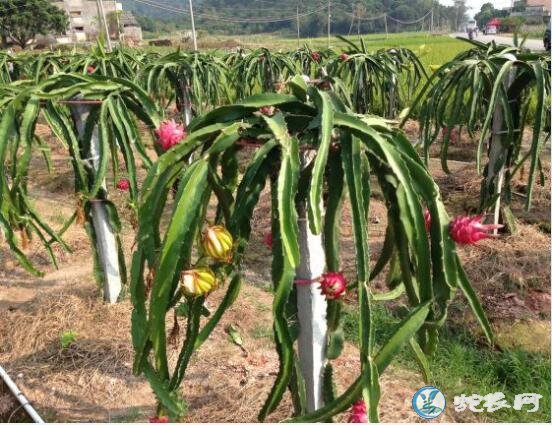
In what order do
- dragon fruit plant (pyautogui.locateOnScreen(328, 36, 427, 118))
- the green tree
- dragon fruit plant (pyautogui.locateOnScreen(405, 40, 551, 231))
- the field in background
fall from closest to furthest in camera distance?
dragon fruit plant (pyautogui.locateOnScreen(405, 40, 551, 231))
dragon fruit plant (pyautogui.locateOnScreen(328, 36, 427, 118))
the field in background
the green tree

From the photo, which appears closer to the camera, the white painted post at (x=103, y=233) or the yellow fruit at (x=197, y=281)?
the yellow fruit at (x=197, y=281)

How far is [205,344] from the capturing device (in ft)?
6.15

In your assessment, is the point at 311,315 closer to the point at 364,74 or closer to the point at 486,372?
the point at 486,372

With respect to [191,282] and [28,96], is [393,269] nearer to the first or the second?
[191,282]

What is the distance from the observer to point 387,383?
1594mm

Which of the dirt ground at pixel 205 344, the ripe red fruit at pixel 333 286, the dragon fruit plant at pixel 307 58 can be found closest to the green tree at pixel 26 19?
the dragon fruit plant at pixel 307 58

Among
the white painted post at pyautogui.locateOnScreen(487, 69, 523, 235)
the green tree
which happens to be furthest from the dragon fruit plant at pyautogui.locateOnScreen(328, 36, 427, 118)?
the green tree

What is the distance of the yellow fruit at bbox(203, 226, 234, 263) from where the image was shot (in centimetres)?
84

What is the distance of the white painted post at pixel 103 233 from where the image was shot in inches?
73.9

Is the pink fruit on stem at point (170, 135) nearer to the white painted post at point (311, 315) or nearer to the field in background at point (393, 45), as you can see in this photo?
the white painted post at point (311, 315)

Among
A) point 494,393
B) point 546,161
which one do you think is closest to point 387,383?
point 494,393

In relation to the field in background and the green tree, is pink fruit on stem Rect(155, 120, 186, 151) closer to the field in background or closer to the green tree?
the field in background

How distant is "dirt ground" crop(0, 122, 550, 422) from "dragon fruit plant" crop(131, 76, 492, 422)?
0.69 meters

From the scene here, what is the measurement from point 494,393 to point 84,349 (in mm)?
1416
